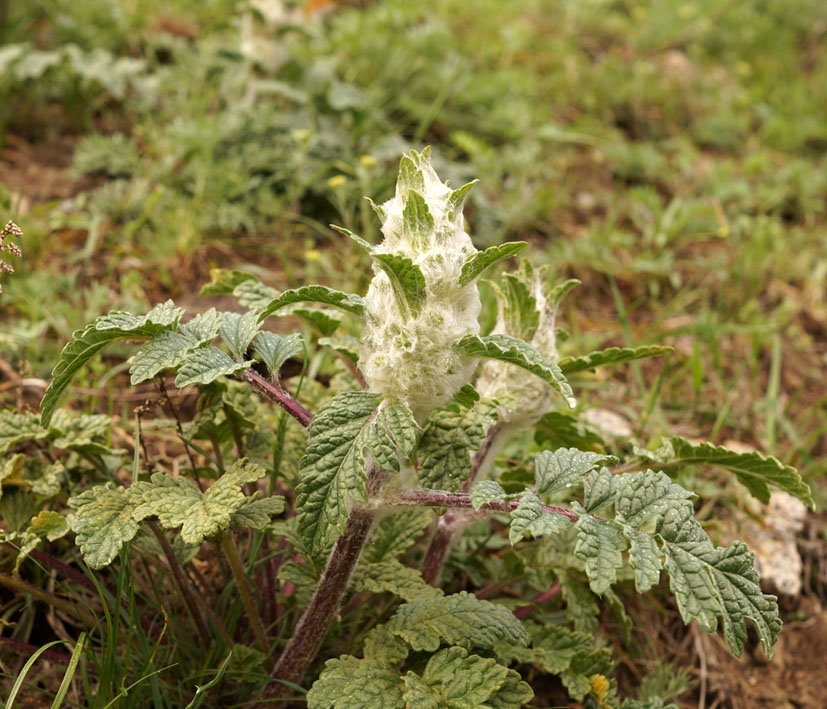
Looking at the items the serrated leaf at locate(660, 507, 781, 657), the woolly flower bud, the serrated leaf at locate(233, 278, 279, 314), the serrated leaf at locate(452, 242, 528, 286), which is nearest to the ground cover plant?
the serrated leaf at locate(233, 278, 279, 314)

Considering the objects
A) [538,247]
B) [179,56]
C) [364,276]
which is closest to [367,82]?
[179,56]

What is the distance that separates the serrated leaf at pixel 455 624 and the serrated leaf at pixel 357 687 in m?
0.07

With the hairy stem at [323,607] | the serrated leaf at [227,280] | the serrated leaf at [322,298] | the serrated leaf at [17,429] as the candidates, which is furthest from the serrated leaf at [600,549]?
the serrated leaf at [17,429]

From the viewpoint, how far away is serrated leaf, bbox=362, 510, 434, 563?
1.53 m

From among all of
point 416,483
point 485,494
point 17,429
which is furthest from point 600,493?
point 17,429

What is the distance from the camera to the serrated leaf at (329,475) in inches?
44.9

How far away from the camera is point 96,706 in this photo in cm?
132

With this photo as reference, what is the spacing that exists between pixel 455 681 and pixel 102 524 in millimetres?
640

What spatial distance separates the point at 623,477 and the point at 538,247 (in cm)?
227

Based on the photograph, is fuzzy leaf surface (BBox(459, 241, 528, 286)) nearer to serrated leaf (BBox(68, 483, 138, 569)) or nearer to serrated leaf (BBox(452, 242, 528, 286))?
serrated leaf (BBox(452, 242, 528, 286))

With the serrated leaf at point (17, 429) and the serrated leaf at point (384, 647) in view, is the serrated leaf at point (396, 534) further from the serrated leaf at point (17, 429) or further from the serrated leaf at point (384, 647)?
the serrated leaf at point (17, 429)

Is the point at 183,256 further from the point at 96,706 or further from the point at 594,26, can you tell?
the point at 594,26

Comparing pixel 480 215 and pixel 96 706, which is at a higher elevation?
pixel 480 215

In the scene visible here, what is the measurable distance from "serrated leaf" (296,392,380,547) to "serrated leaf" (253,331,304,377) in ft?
0.67
